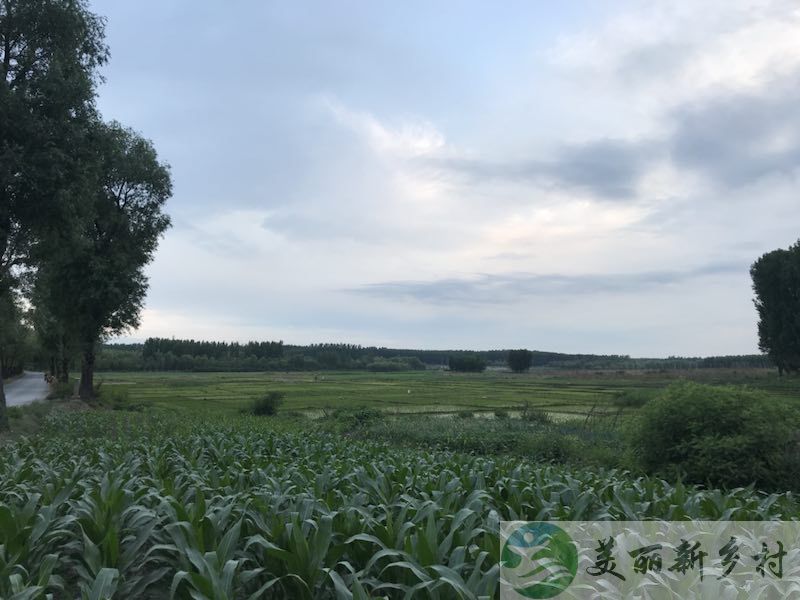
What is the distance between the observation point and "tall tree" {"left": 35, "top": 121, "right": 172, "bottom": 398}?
3014 cm

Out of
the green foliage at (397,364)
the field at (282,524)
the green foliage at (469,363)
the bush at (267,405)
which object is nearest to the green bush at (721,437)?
the field at (282,524)

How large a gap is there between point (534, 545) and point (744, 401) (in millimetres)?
7664

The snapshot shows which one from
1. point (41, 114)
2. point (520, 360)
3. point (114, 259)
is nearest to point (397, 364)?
point (520, 360)

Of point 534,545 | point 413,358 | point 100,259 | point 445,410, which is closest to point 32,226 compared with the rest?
point 100,259

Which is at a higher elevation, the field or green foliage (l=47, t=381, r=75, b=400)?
the field

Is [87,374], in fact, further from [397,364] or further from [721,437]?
[397,364]

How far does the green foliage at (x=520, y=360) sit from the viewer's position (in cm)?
11162

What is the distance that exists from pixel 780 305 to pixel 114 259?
65.7m

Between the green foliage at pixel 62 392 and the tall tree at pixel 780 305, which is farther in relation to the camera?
the tall tree at pixel 780 305

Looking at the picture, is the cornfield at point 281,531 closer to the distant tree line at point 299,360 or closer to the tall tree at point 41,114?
the tall tree at point 41,114

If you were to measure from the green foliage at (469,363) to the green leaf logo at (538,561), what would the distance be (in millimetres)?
113454

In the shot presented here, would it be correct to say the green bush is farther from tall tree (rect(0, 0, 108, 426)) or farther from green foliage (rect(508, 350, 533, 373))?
green foliage (rect(508, 350, 533, 373))

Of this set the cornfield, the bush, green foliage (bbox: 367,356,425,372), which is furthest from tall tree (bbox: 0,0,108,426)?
green foliage (bbox: 367,356,425,372)

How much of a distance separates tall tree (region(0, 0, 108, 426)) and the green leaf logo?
57.3 ft
